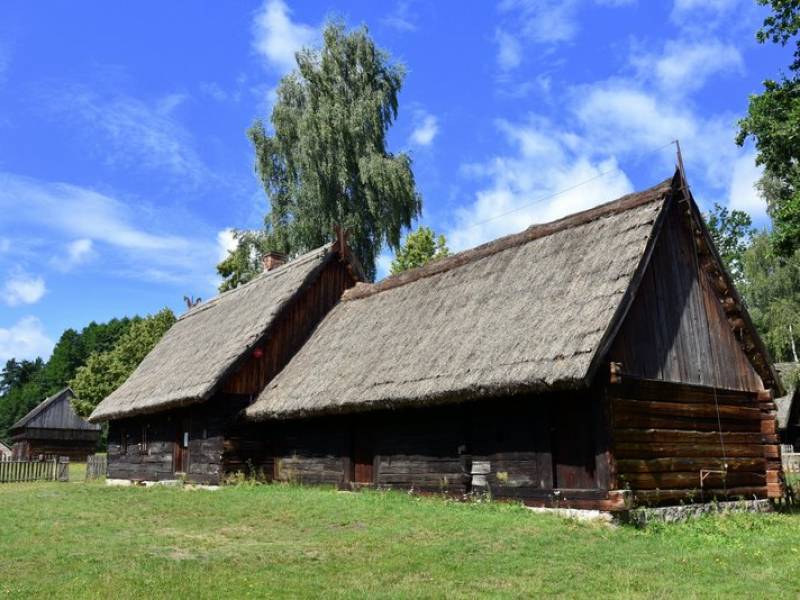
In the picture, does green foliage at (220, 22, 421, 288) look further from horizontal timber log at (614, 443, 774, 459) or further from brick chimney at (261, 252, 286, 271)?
horizontal timber log at (614, 443, 774, 459)

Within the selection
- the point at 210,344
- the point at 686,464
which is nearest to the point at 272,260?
the point at 210,344

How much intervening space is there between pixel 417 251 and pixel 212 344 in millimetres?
17783

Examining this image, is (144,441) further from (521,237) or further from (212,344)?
(521,237)

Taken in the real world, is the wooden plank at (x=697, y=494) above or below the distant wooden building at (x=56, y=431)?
below

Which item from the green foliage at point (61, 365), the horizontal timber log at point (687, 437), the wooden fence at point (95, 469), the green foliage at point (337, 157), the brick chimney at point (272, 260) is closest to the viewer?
the horizontal timber log at point (687, 437)

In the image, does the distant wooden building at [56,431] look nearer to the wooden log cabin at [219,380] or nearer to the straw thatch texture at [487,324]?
the wooden log cabin at [219,380]

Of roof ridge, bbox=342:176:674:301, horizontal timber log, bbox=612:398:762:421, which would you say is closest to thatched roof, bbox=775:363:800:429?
horizontal timber log, bbox=612:398:762:421

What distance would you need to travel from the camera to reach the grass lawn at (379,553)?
8.41 m

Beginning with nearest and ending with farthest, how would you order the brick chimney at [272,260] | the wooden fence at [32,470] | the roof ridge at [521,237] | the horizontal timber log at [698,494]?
the horizontal timber log at [698,494], the roof ridge at [521,237], the wooden fence at [32,470], the brick chimney at [272,260]

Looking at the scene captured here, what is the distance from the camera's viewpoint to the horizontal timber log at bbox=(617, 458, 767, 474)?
13273 millimetres

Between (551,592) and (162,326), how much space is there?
152 feet

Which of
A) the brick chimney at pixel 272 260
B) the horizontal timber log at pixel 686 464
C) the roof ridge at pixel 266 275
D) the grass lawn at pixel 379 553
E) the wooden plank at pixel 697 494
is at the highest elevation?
the brick chimney at pixel 272 260

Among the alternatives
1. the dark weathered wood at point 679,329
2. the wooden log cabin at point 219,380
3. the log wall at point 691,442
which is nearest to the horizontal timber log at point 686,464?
the log wall at point 691,442

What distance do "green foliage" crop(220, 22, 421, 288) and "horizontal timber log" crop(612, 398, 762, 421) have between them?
70.4 ft
